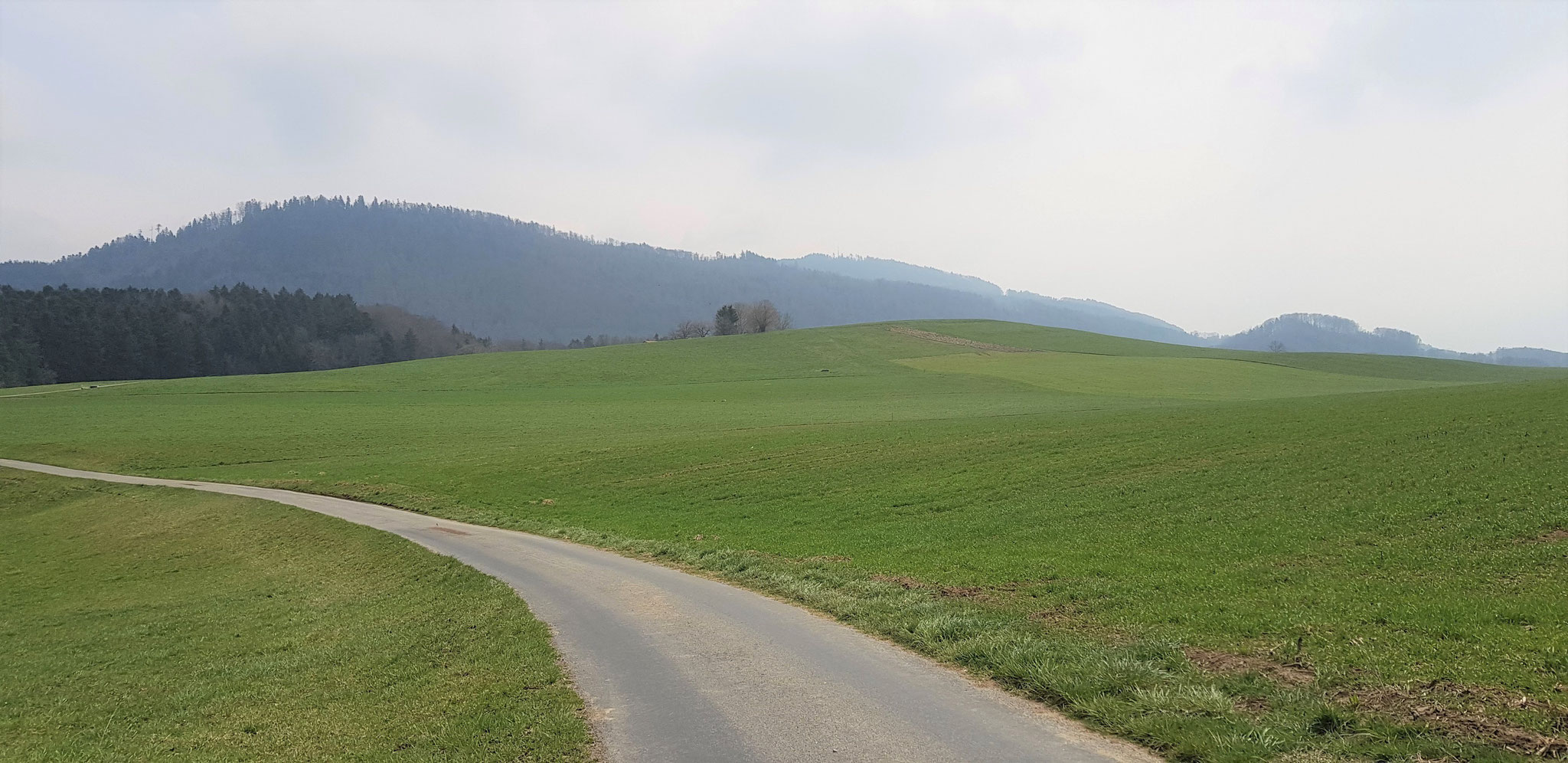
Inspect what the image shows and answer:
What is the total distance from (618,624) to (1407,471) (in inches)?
894

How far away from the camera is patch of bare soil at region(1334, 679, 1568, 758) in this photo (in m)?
7.53

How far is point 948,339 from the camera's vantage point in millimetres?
133125

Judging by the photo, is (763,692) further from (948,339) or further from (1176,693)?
(948,339)

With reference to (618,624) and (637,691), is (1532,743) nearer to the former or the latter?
(637,691)

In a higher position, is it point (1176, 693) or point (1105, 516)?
point (1176, 693)

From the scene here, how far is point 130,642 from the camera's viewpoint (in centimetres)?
1927

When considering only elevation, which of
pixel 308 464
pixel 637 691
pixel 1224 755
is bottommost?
pixel 308 464

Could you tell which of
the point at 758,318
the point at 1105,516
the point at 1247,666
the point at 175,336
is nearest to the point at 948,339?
the point at 758,318

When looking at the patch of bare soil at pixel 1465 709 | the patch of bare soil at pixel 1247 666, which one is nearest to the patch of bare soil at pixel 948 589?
the patch of bare soil at pixel 1247 666

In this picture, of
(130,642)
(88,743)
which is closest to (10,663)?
(130,642)

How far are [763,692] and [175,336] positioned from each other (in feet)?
589

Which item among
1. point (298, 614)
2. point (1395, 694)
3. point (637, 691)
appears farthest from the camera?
point (298, 614)

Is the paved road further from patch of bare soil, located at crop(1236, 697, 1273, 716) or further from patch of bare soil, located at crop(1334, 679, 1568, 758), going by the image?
patch of bare soil, located at crop(1334, 679, 1568, 758)

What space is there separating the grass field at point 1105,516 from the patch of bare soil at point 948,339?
49.3 metres
